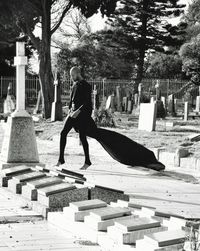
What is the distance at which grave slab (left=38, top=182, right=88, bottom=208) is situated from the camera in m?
7.50

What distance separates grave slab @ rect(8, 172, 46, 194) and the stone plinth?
1993 millimetres

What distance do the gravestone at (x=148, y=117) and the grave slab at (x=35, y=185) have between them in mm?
11516

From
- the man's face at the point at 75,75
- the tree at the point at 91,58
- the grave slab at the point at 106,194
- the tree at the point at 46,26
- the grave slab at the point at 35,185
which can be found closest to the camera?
the grave slab at the point at 106,194

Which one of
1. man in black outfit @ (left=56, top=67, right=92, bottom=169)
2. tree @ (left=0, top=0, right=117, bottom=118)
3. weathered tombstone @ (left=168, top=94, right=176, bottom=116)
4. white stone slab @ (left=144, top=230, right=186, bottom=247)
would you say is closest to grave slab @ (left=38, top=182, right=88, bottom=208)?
white stone slab @ (left=144, top=230, right=186, bottom=247)

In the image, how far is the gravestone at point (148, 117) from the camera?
20.0m

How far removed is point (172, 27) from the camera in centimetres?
5478

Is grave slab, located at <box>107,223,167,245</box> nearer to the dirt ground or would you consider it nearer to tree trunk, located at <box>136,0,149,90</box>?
the dirt ground

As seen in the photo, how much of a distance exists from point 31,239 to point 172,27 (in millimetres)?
50130

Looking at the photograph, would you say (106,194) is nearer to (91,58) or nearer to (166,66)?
(91,58)

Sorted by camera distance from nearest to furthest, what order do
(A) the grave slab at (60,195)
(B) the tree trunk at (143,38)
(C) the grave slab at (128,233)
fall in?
(C) the grave slab at (128,233) → (A) the grave slab at (60,195) → (B) the tree trunk at (143,38)

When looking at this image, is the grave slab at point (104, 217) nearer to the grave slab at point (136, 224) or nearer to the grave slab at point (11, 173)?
the grave slab at point (136, 224)

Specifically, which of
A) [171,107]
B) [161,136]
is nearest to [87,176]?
[161,136]

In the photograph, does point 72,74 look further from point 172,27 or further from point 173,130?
point 172,27

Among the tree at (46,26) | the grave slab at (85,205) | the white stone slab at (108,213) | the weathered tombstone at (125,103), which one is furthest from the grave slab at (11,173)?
the weathered tombstone at (125,103)
